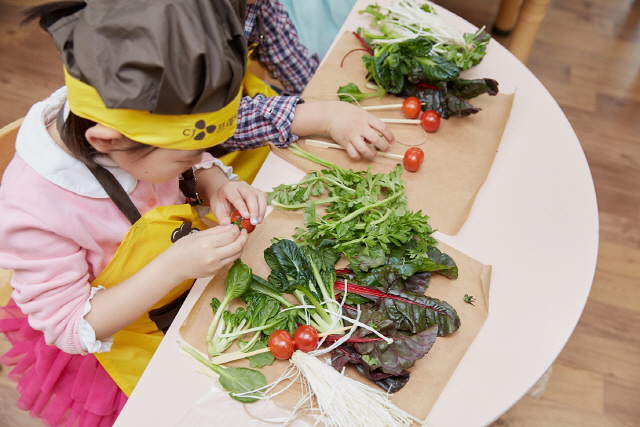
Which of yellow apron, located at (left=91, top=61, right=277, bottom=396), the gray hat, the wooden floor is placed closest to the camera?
the gray hat

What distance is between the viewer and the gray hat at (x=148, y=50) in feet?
2.52

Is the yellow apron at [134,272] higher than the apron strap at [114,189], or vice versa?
the apron strap at [114,189]

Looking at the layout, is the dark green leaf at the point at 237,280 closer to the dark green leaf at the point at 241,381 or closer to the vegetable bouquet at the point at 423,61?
the dark green leaf at the point at 241,381

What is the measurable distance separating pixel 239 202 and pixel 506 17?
2429mm

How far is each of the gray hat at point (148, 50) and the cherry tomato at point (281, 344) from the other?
0.44 metres

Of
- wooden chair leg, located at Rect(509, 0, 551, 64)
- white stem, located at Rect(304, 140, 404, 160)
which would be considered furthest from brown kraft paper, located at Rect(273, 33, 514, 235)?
wooden chair leg, located at Rect(509, 0, 551, 64)

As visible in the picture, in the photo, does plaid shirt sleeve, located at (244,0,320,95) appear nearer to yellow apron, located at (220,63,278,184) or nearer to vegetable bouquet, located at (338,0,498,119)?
yellow apron, located at (220,63,278,184)

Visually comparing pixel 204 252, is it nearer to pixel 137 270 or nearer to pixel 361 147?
pixel 137 270

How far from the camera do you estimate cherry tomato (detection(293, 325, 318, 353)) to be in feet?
3.28

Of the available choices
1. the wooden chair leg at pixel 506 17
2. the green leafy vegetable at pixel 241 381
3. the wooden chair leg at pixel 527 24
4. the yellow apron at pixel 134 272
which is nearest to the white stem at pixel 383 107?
the yellow apron at pixel 134 272

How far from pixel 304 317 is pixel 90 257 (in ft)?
1.58

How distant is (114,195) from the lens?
1.12 m

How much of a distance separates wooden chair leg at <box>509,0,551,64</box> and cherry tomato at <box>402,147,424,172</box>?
1.29 metres

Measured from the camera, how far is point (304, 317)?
3.48ft
